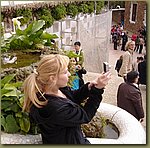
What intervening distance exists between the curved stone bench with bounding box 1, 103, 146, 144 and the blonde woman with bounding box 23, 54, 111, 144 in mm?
149

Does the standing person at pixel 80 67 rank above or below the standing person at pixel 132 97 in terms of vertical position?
above

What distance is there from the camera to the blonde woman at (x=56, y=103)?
0.95 meters

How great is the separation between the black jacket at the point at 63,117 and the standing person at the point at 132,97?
1028 mm

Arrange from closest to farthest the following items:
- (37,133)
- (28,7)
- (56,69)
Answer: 1. (56,69)
2. (37,133)
3. (28,7)

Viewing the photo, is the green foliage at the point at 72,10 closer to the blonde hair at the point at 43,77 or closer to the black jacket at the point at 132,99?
the black jacket at the point at 132,99

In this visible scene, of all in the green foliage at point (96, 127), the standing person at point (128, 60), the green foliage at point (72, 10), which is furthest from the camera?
the green foliage at point (72, 10)

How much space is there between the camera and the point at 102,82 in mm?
981

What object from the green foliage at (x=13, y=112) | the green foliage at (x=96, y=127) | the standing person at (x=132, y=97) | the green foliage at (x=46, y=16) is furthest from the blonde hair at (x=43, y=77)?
the green foliage at (x=46, y=16)

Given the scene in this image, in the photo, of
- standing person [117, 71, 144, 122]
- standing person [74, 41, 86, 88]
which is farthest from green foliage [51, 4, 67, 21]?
standing person [117, 71, 144, 122]

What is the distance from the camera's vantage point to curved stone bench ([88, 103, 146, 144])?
116 cm

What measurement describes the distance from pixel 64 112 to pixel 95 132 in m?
0.57

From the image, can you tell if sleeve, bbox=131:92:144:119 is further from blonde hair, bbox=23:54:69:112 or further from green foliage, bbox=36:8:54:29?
green foliage, bbox=36:8:54:29

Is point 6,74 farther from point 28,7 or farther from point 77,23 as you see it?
point 77,23

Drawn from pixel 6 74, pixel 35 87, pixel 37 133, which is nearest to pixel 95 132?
pixel 37 133
